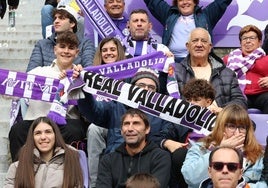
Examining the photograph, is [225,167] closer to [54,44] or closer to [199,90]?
[199,90]

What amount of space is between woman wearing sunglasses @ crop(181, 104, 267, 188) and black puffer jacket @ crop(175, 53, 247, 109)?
156cm

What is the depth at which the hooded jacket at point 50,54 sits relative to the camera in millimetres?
9750

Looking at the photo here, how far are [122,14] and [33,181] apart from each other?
12.7 ft

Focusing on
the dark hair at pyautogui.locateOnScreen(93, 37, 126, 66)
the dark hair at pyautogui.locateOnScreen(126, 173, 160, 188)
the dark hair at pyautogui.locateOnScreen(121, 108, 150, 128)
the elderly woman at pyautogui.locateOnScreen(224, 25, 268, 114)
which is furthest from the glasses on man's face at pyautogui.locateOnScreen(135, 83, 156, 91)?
the dark hair at pyautogui.locateOnScreen(126, 173, 160, 188)

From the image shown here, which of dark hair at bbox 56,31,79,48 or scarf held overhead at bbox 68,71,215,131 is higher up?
dark hair at bbox 56,31,79,48

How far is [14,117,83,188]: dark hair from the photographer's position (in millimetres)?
7367

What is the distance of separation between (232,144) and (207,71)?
87.9 inches

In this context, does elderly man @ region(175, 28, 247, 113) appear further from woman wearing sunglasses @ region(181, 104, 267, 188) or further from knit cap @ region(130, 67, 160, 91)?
woman wearing sunglasses @ region(181, 104, 267, 188)

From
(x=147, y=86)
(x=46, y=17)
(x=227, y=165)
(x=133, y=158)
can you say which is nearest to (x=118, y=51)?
(x=147, y=86)

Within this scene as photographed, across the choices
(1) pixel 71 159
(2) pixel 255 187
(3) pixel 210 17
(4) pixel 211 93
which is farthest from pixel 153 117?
(3) pixel 210 17

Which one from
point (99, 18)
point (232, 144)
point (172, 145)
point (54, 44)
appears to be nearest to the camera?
point (232, 144)

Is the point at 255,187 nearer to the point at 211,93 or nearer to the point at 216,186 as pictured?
→ the point at 216,186

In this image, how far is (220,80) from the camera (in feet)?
29.7

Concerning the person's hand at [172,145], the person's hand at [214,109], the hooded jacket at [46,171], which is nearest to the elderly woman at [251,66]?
the person's hand at [214,109]
